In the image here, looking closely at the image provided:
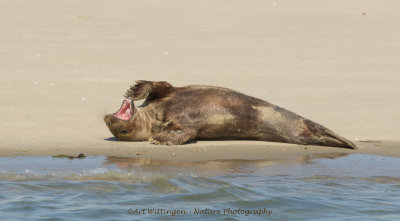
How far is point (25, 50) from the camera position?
13.9 m

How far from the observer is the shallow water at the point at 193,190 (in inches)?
269

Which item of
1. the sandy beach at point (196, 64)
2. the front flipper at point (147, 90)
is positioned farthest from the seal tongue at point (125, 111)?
the sandy beach at point (196, 64)

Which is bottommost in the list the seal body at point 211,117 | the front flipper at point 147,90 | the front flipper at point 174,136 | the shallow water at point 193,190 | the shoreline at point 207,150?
the shallow water at point 193,190

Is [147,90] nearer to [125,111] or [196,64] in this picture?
[125,111]

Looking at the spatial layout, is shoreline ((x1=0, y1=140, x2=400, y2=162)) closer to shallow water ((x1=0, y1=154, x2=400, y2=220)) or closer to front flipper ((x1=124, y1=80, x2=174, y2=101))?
shallow water ((x1=0, y1=154, x2=400, y2=220))

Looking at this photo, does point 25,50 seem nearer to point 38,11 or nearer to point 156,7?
point 38,11

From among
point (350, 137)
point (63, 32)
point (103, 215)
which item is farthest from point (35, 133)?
point (63, 32)

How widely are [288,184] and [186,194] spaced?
3.26ft

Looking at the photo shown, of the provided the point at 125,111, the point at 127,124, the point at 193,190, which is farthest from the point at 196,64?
the point at 193,190

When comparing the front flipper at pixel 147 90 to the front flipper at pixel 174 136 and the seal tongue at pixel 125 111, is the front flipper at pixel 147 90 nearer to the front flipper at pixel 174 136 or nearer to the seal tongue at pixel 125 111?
the seal tongue at pixel 125 111

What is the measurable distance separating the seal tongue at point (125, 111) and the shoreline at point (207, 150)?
0.38m

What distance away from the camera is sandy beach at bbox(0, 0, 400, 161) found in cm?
937

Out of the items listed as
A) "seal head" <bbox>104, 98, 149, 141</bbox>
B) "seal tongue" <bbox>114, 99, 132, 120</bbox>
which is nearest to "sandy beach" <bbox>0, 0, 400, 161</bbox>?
"seal head" <bbox>104, 98, 149, 141</bbox>

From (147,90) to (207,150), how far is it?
1.16 meters
